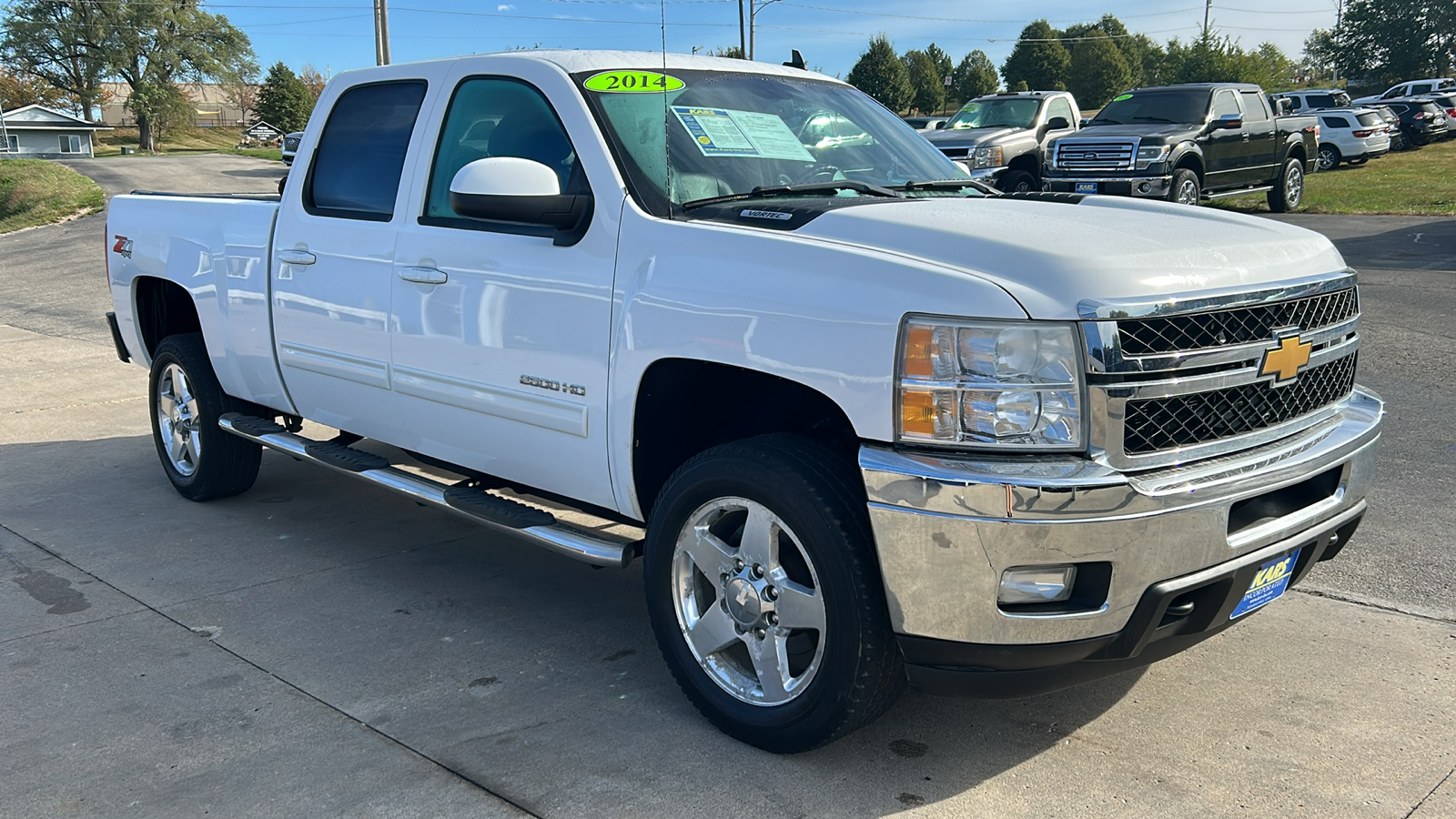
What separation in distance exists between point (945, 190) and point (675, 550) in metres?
1.66

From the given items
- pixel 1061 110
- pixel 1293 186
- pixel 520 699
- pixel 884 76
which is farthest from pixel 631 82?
pixel 884 76

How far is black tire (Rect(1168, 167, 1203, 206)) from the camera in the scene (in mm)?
16547

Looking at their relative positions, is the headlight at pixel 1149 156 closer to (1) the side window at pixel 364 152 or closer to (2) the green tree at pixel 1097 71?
(1) the side window at pixel 364 152

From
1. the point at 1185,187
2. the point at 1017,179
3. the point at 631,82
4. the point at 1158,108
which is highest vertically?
the point at 1158,108

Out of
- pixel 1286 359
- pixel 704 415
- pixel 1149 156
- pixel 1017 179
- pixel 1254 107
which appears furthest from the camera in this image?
pixel 1254 107

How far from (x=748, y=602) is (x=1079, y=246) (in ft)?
4.24

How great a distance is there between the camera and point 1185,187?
16844mm

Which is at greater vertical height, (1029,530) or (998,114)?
(998,114)

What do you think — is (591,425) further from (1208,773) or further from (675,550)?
(1208,773)

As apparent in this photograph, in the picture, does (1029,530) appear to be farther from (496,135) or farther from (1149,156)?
(1149,156)

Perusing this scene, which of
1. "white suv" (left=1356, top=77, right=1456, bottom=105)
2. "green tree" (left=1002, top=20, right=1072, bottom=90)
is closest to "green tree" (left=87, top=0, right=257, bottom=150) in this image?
"green tree" (left=1002, top=20, right=1072, bottom=90)

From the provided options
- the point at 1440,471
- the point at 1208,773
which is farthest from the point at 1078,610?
the point at 1440,471

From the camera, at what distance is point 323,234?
485 cm

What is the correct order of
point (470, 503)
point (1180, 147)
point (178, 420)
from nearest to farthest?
point (470, 503) < point (178, 420) < point (1180, 147)
